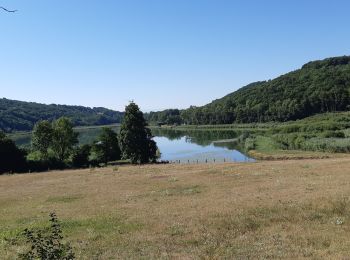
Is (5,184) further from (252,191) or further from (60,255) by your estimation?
(60,255)

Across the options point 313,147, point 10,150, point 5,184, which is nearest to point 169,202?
point 5,184

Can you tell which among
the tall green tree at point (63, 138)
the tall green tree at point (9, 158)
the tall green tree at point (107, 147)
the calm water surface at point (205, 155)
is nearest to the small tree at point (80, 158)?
the tall green tree at point (107, 147)

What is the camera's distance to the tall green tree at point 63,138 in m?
106

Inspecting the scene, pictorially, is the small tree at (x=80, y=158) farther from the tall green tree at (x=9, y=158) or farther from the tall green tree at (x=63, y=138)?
the tall green tree at (x=9, y=158)

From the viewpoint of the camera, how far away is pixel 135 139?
298ft

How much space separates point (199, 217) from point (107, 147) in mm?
87680

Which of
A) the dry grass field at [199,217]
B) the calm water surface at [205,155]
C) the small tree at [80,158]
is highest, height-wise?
the dry grass field at [199,217]

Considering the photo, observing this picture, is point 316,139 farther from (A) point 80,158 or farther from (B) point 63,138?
(B) point 63,138

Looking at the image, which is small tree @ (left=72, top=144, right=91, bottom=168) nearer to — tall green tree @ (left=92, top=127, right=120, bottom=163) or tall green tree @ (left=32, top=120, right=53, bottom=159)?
tall green tree @ (left=92, top=127, right=120, bottom=163)

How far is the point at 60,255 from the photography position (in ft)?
36.2

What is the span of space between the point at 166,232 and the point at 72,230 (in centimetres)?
544

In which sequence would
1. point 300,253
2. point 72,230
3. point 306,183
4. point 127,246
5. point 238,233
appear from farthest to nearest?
point 306,183 < point 72,230 < point 238,233 < point 127,246 < point 300,253

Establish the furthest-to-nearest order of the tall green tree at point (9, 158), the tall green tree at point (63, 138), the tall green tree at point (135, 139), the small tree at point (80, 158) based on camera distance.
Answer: the tall green tree at point (63, 138)
the small tree at point (80, 158)
the tall green tree at point (135, 139)
the tall green tree at point (9, 158)

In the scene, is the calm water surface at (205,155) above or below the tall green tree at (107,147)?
below
